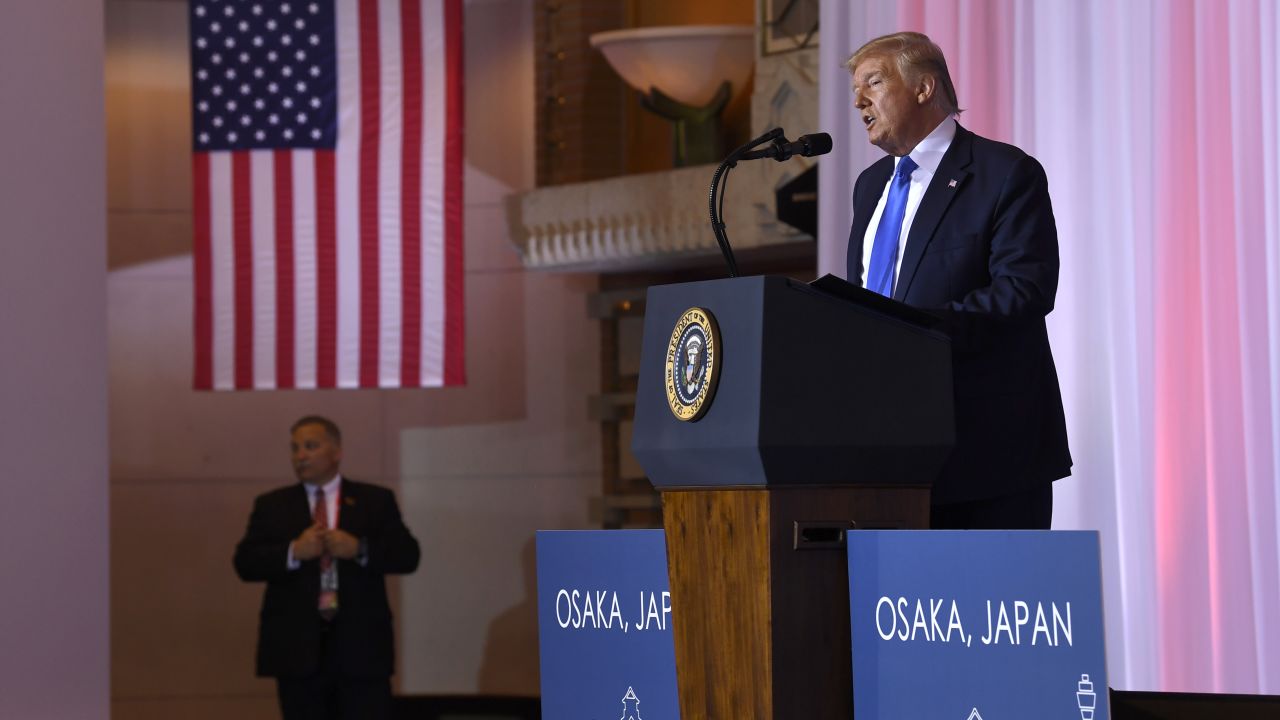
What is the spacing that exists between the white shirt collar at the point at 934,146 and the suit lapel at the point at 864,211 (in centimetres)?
12

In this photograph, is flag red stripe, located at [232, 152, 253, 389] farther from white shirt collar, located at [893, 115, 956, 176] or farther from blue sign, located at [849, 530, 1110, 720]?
blue sign, located at [849, 530, 1110, 720]

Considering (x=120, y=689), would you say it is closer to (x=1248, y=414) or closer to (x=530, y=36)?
(x=530, y=36)

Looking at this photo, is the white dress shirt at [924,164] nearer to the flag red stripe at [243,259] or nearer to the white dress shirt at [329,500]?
the white dress shirt at [329,500]

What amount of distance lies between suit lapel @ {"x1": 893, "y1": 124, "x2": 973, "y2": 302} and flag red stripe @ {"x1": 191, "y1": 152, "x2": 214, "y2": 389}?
4907mm

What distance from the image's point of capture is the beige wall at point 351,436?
27.5ft

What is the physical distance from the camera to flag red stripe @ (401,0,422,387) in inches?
277

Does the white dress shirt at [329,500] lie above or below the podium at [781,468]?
below

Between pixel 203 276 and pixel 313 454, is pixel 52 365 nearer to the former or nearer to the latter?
pixel 313 454

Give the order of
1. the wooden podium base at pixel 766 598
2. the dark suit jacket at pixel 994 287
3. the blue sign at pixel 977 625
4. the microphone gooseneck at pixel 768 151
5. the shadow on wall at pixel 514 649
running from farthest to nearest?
the shadow on wall at pixel 514 649 → the dark suit jacket at pixel 994 287 → the microphone gooseneck at pixel 768 151 → the wooden podium base at pixel 766 598 → the blue sign at pixel 977 625

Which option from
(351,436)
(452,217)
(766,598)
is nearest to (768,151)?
(766,598)

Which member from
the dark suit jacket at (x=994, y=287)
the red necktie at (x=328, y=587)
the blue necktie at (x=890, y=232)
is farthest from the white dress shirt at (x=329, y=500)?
the dark suit jacket at (x=994, y=287)

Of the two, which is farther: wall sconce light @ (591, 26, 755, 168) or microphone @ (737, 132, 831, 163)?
wall sconce light @ (591, 26, 755, 168)

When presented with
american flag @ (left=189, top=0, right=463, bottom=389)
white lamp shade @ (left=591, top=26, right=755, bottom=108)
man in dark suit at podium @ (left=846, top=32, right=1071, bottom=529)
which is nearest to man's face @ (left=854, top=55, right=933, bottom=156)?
man in dark suit at podium @ (left=846, top=32, right=1071, bottom=529)

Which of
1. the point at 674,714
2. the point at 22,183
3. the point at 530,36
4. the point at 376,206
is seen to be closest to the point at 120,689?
the point at 376,206
